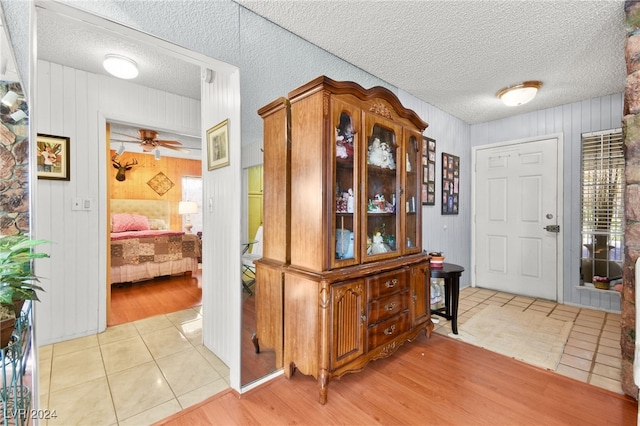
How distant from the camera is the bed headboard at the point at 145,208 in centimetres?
592

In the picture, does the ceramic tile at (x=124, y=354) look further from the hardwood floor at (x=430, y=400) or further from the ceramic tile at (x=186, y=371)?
the hardwood floor at (x=430, y=400)

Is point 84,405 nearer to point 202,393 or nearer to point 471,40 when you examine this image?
point 202,393

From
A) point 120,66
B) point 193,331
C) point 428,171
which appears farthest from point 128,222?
point 428,171

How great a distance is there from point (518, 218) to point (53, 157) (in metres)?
5.20

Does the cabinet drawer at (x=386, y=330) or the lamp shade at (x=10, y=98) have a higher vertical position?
the lamp shade at (x=10, y=98)

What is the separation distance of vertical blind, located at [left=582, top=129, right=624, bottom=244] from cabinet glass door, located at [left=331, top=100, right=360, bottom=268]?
10.8 feet

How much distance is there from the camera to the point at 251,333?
1.98m

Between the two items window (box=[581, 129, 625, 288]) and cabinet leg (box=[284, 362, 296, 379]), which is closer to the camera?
cabinet leg (box=[284, 362, 296, 379])

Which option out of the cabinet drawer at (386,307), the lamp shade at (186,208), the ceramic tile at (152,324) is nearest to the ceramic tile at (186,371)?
the ceramic tile at (152,324)

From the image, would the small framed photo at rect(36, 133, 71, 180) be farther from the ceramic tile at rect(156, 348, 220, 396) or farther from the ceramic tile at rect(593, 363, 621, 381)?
the ceramic tile at rect(593, 363, 621, 381)

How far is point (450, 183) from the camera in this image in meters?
3.88

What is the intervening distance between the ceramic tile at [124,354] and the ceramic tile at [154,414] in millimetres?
626

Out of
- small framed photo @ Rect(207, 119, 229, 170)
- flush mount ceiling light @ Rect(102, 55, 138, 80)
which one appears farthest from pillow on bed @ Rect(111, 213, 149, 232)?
small framed photo @ Rect(207, 119, 229, 170)

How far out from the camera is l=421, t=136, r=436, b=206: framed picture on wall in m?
3.46
